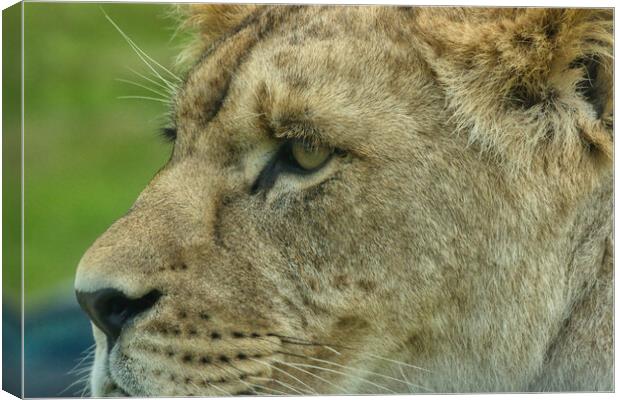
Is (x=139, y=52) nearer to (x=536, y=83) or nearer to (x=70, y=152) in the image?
(x=70, y=152)

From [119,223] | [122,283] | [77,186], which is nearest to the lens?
[122,283]

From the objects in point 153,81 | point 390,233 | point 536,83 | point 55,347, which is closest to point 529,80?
point 536,83

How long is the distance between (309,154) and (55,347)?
102 centimetres

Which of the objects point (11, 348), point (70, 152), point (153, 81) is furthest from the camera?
point (153, 81)

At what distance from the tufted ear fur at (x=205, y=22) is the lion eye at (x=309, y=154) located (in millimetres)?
767

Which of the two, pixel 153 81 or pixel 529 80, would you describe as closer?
pixel 529 80

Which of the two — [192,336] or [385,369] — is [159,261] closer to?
[192,336]

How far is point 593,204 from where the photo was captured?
10.3ft

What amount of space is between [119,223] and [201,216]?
0.25 m

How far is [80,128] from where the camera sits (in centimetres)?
369

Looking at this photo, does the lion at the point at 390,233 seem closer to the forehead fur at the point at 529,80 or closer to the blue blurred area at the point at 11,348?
the forehead fur at the point at 529,80

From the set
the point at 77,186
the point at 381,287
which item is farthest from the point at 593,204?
the point at 77,186

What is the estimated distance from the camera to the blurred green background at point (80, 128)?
11.4 feet

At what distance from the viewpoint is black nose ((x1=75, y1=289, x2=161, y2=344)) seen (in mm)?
3084
